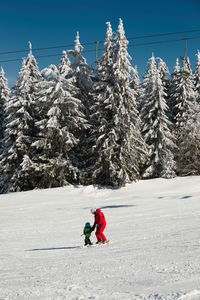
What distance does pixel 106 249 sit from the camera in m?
9.51

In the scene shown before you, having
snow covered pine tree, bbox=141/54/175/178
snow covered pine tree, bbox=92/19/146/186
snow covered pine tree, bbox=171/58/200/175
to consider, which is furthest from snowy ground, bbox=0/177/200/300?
snow covered pine tree, bbox=171/58/200/175

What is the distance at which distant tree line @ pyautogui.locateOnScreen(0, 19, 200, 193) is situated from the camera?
2781 centimetres

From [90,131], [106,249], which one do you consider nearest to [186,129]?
[90,131]

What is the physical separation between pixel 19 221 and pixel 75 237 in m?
6.22

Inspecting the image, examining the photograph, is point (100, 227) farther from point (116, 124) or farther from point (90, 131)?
point (90, 131)

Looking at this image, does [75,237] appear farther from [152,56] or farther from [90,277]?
[152,56]

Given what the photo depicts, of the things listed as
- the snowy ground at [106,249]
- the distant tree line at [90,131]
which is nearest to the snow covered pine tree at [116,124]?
the distant tree line at [90,131]

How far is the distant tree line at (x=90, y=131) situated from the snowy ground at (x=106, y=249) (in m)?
3.93

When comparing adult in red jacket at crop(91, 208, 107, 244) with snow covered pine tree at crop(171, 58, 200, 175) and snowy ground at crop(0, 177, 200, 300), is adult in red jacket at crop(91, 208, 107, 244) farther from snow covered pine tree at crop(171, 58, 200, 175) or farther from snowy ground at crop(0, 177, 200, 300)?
snow covered pine tree at crop(171, 58, 200, 175)

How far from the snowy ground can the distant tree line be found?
393 centimetres

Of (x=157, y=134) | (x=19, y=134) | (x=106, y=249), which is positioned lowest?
(x=106, y=249)

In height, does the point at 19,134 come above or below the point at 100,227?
above

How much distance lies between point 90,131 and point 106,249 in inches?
836

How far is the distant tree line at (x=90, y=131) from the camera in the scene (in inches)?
1095
